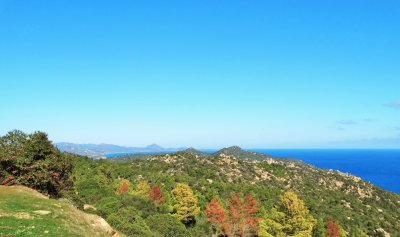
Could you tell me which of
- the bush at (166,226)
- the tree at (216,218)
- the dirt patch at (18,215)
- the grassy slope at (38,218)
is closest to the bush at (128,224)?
the bush at (166,226)

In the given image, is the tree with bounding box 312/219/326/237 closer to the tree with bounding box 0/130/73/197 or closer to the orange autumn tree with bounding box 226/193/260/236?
the orange autumn tree with bounding box 226/193/260/236

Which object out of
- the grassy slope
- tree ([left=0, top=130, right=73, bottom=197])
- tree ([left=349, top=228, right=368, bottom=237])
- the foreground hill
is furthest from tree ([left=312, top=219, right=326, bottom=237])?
the grassy slope

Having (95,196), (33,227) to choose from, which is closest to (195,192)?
(95,196)

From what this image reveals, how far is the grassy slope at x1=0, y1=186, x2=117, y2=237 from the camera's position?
23045 mm

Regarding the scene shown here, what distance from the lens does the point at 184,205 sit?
254ft

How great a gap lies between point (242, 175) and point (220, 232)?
48633 mm

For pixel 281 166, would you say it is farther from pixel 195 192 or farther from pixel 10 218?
pixel 10 218

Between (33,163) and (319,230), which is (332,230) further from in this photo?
(33,163)

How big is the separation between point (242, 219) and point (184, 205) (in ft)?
42.2

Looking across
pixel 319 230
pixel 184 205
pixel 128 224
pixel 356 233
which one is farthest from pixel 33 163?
pixel 356 233

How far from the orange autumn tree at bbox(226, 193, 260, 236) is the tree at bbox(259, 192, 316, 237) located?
26.7ft

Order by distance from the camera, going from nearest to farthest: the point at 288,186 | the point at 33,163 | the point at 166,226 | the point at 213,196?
the point at 33,163 → the point at 166,226 → the point at 213,196 → the point at 288,186

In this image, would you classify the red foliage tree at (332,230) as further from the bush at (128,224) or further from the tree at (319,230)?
the bush at (128,224)

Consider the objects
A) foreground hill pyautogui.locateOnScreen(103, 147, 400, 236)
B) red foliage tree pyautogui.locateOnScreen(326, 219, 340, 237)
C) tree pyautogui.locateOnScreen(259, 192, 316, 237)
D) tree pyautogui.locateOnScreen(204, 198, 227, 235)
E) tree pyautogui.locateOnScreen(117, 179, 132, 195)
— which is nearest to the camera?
tree pyautogui.locateOnScreen(259, 192, 316, 237)
